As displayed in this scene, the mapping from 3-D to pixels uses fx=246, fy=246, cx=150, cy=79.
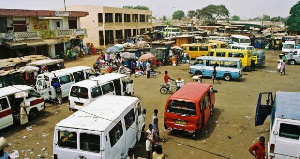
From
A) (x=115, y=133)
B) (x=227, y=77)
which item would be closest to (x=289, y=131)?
(x=115, y=133)

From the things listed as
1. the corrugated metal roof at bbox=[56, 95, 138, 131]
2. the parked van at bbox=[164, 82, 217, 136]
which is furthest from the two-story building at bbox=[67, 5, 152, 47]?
the corrugated metal roof at bbox=[56, 95, 138, 131]

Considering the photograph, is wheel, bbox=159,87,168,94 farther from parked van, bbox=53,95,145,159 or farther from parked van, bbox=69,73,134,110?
parked van, bbox=53,95,145,159

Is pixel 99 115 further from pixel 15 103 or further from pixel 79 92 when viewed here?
pixel 15 103

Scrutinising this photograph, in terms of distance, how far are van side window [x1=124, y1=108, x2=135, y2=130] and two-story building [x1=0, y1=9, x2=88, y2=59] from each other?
1869 cm

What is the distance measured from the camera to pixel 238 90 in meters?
17.3

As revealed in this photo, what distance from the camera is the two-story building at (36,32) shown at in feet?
76.7

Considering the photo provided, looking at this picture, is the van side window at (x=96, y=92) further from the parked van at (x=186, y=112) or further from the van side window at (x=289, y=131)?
the van side window at (x=289, y=131)

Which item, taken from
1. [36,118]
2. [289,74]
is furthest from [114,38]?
[36,118]

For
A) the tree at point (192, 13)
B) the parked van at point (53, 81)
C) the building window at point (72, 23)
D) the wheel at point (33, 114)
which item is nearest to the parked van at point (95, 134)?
the wheel at point (33, 114)

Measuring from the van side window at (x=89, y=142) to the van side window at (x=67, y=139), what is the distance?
211 millimetres

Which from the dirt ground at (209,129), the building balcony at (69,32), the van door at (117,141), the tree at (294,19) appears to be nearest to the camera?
the van door at (117,141)

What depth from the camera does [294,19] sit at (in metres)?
48.4

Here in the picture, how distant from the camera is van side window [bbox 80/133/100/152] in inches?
262

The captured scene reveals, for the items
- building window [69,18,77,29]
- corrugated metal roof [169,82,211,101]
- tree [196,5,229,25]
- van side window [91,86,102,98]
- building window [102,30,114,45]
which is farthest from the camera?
tree [196,5,229,25]
